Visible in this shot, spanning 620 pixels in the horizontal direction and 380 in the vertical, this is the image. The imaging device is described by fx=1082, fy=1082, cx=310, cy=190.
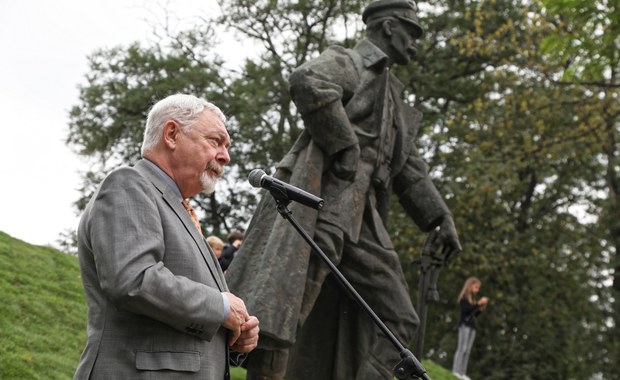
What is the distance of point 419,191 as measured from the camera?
28.8ft

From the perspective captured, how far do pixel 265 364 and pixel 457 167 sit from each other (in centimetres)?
1796

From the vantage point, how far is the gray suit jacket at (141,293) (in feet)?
11.3

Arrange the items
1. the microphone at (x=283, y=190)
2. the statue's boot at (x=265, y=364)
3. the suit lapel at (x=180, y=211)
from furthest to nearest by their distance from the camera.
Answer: the statue's boot at (x=265, y=364) → the microphone at (x=283, y=190) → the suit lapel at (x=180, y=211)

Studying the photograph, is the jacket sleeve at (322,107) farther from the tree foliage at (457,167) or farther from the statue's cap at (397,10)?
the tree foliage at (457,167)

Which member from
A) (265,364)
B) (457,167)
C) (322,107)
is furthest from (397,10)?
(457,167)

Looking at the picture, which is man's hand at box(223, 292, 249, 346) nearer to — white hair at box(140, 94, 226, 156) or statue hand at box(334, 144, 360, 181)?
white hair at box(140, 94, 226, 156)

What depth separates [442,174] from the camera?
25531 mm

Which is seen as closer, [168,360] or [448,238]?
[168,360]

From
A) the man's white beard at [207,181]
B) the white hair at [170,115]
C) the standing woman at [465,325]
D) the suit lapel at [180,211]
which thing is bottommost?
the suit lapel at [180,211]

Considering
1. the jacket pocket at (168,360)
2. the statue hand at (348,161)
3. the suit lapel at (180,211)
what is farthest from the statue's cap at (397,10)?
the jacket pocket at (168,360)

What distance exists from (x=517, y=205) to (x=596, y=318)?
11.8 ft

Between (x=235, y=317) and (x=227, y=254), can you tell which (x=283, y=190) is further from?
(x=227, y=254)

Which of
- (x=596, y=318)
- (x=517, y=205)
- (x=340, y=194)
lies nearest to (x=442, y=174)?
(x=517, y=205)

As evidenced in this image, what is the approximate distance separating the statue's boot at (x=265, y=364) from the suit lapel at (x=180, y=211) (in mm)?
3388
